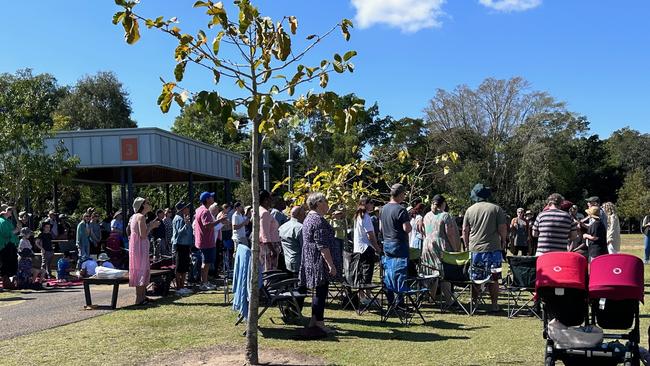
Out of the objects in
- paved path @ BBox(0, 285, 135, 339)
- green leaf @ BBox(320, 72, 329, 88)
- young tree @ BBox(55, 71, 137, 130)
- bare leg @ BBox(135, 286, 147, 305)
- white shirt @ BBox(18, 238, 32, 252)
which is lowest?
paved path @ BBox(0, 285, 135, 339)

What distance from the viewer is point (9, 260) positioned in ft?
42.3

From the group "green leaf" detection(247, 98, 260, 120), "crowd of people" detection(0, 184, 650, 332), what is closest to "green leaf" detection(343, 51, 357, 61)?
"green leaf" detection(247, 98, 260, 120)

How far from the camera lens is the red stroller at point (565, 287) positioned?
548 cm

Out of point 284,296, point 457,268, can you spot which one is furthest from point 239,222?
point 457,268

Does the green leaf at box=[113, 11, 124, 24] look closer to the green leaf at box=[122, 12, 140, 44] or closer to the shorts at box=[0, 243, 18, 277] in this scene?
the green leaf at box=[122, 12, 140, 44]

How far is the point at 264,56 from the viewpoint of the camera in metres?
5.89

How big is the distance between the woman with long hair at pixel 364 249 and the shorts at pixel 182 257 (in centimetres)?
354

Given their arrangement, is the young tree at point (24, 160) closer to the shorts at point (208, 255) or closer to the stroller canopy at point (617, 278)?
the shorts at point (208, 255)

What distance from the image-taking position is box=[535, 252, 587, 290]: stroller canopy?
547 cm

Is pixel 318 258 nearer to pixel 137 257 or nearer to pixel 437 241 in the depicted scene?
pixel 437 241

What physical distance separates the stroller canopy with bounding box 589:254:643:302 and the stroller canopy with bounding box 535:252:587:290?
0.10m

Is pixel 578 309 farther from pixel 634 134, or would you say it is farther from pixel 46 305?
pixel 634 134

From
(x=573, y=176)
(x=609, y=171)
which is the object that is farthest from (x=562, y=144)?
(x=609, y=171)

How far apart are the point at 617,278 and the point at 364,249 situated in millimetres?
4901
